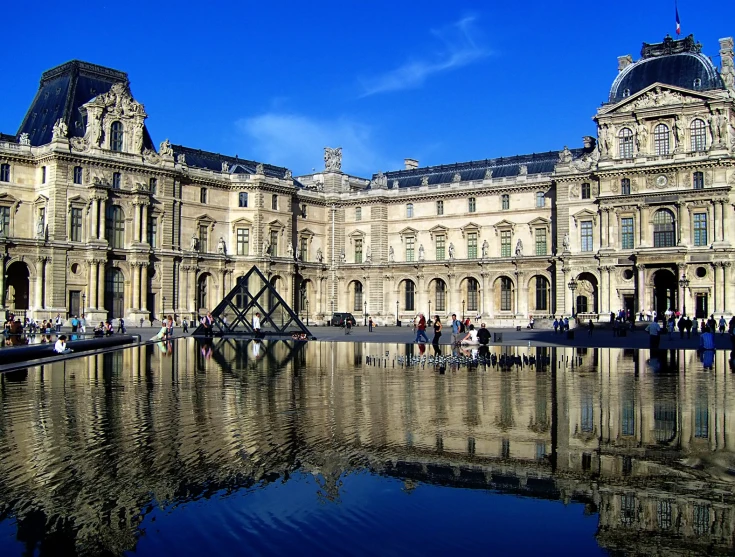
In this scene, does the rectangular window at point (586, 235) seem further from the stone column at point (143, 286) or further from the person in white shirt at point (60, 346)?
the person in white shirt at point (60, 346)

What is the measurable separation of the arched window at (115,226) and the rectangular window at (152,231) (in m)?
2.60

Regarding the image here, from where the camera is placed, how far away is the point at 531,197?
72375 mm

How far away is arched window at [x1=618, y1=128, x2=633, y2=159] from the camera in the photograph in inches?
2525

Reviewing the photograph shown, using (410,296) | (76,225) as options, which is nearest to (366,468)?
(76,225)

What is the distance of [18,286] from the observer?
60.1 metres

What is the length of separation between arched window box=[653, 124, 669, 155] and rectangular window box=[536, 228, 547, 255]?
42.0ft

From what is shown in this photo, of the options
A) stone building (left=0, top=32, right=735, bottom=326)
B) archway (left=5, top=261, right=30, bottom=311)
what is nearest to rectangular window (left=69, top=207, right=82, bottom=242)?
stone building (left=0, top=32, right=735, bottom=326)

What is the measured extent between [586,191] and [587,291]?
8.68 m

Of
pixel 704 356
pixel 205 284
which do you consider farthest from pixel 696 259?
pixel 205 284

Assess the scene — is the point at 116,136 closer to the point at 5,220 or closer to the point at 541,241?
the point at 5,220

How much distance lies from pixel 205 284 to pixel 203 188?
8.82m

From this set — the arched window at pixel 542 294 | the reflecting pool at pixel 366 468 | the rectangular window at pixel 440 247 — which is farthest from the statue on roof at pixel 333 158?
the reflecting pool at pixel 366 468

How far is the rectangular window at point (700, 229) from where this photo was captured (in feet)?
198

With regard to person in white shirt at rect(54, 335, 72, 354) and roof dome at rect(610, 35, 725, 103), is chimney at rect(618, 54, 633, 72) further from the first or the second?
person in white shirt at rect(54, 335, 72, 354)
